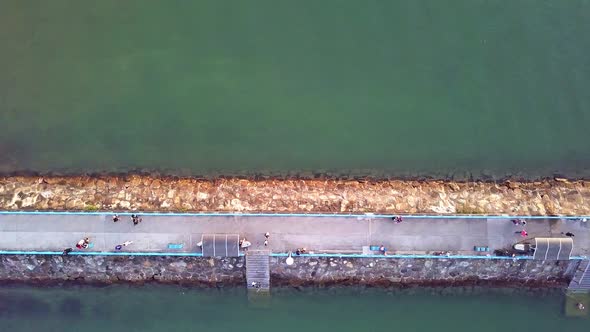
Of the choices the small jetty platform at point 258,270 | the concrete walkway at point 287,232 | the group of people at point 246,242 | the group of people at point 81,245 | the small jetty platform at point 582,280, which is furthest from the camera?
the small jetty platform at point 582,280

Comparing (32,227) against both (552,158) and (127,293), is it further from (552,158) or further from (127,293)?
(552,158)

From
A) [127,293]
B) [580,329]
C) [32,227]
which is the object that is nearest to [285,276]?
[127,293]

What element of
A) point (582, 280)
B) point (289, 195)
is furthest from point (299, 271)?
point (582, 280)

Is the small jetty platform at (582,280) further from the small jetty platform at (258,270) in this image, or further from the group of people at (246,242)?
the group of people at (246,242)

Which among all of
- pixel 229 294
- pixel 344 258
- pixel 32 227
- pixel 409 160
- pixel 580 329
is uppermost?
pixel 409 160

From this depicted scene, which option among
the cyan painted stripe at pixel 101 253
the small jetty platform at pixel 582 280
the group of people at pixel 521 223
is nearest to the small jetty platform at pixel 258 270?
the cyan painted stripe at pixel 101 253

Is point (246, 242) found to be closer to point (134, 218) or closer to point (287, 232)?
point (287, 232)

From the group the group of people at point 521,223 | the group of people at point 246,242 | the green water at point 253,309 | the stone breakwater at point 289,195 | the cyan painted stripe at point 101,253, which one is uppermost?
the stone breakwater at point 289,195

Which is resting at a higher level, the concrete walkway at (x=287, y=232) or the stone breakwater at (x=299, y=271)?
the concrete walkway at (x=287, y=232)
